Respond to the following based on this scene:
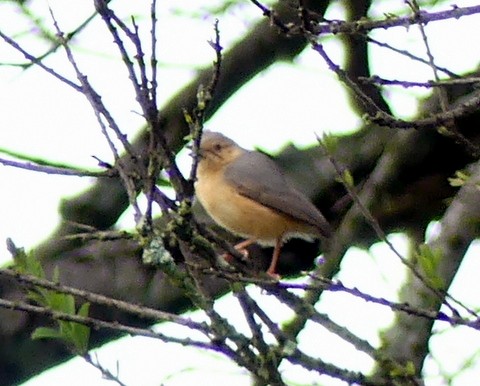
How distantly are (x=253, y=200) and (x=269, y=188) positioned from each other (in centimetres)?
15

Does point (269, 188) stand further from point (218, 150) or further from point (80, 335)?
point (80, 335)

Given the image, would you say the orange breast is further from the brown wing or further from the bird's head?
the bird's head

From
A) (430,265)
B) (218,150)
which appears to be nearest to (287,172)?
(218,150)

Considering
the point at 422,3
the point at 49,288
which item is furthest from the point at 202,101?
the point at 422,3

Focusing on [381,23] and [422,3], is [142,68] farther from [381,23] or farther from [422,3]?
[422,3]

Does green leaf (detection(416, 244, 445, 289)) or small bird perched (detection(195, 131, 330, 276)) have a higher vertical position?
small bird perched (detection(195, 131, 330, 276))

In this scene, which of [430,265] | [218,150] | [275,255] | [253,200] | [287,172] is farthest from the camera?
[218,150]

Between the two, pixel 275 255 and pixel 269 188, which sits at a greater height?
pixel 269 188

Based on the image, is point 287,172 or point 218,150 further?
point 218,150

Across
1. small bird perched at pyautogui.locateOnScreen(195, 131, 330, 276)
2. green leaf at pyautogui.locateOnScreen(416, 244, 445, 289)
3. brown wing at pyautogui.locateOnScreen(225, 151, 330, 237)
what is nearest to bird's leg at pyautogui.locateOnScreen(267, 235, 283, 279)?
small bird perched at pyautogui.locateOnScreen(195, 131, 330, 276)

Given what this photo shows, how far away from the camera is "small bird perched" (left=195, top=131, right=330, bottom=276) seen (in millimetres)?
6219

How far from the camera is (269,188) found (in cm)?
650

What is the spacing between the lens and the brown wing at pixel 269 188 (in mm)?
5887

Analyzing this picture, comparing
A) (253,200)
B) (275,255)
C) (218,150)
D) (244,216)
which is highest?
(218,150)
